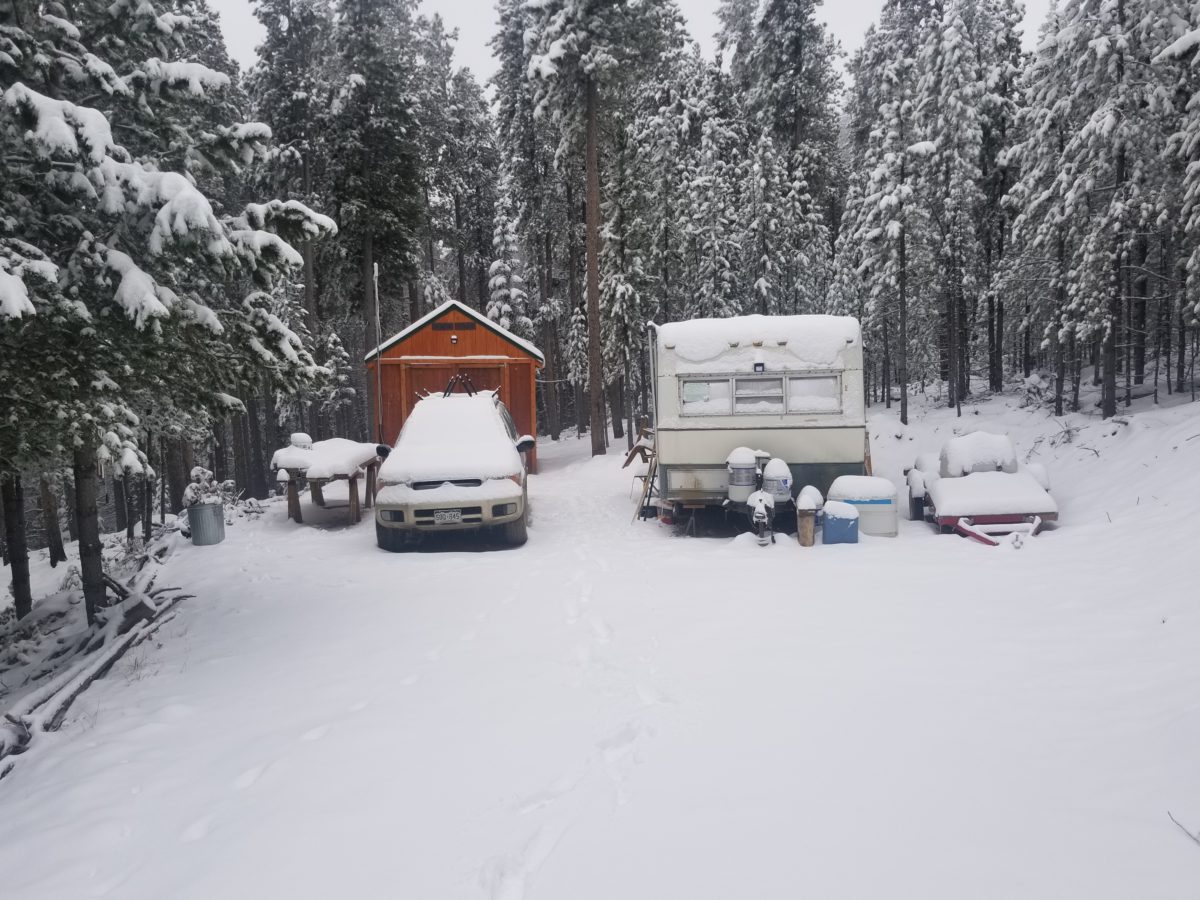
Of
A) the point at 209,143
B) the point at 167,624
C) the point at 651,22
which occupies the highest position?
the point at 651,22

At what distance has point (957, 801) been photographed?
321 centimetres

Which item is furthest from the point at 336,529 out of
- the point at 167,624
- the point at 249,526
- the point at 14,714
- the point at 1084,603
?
the point at 1084,603

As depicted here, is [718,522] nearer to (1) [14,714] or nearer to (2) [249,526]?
(2) [249,526]

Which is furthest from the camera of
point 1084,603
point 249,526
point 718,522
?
point 249,526

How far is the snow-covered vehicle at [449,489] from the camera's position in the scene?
938 cm

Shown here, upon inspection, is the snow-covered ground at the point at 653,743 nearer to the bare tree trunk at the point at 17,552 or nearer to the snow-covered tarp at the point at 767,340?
the snow-covered tarp at the point at 767,340

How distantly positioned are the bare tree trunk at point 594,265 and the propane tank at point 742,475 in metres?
10.3

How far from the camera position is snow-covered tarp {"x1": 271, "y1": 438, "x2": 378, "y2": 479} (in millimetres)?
11602

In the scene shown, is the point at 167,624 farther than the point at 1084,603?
Yes

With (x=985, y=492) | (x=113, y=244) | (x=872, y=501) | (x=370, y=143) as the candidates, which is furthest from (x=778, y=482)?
(x=370, y=143)

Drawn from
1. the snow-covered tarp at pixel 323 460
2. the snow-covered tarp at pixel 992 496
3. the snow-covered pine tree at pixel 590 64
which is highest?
the snow-covered pine tree at pixel 590 64

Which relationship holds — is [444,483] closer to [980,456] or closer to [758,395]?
[758,395]

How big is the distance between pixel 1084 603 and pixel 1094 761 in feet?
10.0

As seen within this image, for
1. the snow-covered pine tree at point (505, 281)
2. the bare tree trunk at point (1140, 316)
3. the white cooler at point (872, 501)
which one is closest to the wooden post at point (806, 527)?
the white cooler at point (872, 501)
